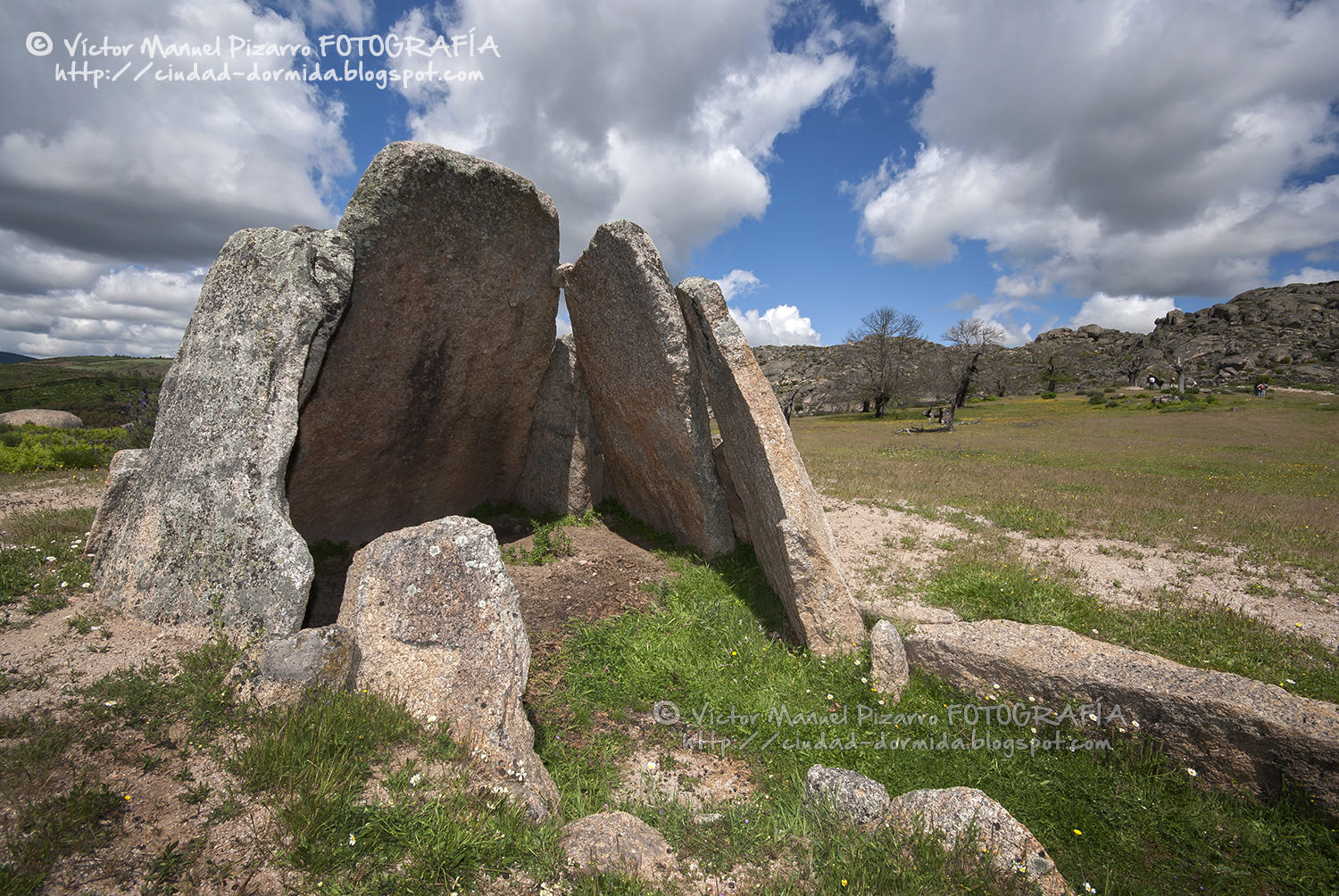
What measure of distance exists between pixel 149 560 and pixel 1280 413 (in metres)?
48.8

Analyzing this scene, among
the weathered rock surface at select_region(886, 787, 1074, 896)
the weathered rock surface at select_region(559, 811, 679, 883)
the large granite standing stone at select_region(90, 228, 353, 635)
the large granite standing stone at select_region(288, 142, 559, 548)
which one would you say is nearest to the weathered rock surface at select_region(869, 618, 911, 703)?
the weathered rock surface at select_region(886, 787, 1074, 896)

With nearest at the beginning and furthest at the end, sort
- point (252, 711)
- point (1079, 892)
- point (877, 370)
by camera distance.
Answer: point (1079, 892)
point (252, 711)
point (877, 370)

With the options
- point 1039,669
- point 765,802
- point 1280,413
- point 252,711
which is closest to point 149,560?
point 252,711

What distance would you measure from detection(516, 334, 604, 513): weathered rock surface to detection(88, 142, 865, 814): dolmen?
0.04m

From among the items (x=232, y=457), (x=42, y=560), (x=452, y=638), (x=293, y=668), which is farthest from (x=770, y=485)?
(x=42, y=560)

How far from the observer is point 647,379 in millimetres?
8844

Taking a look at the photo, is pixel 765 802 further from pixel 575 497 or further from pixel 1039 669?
pixel 575 497

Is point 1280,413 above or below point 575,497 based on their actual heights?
above

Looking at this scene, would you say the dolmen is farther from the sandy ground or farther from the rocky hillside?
the rocky hillside

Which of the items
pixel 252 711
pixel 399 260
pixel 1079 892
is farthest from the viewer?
pixel 399 260

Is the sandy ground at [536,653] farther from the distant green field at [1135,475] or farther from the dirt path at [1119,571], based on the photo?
the distant green field at [1135,475]

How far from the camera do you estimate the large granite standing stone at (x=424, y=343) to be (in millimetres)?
7234

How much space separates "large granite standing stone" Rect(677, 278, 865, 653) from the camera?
6.38 m

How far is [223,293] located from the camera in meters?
6.45
